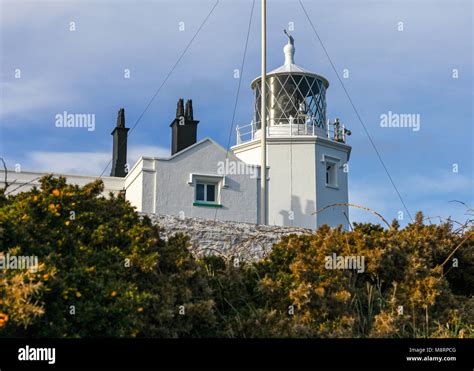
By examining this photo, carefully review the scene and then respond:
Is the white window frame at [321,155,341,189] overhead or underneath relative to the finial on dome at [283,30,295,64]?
underneath

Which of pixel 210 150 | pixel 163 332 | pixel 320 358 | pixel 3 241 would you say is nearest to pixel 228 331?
pixel 163 332

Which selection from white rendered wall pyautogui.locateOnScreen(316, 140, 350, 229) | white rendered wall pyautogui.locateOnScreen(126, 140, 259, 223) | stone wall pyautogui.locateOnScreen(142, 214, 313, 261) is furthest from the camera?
white rendered wall pyautogui.locateOnScreen(316, 140, 350, 229)

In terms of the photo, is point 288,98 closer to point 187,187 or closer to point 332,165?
point 332,165

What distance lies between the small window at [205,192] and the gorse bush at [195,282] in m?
15.7

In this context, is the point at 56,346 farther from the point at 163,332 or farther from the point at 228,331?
the point at 228,331

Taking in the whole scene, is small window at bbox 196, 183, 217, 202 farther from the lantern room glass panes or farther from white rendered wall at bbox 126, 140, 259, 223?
the lantern room glass panes

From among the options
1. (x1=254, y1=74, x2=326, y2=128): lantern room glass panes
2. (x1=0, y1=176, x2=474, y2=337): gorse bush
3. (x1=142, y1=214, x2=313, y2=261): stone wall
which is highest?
(x1=254, y1=74, x2=326, y2=128): lantern room glass panes

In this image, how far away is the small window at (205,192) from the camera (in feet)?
77.3

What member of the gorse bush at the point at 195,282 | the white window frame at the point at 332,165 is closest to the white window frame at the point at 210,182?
the white window frame at the point at 332,165

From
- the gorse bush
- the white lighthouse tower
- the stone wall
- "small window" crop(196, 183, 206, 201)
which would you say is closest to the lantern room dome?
the white lighthouse tower

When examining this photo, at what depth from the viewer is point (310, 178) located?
26844 millimetres
